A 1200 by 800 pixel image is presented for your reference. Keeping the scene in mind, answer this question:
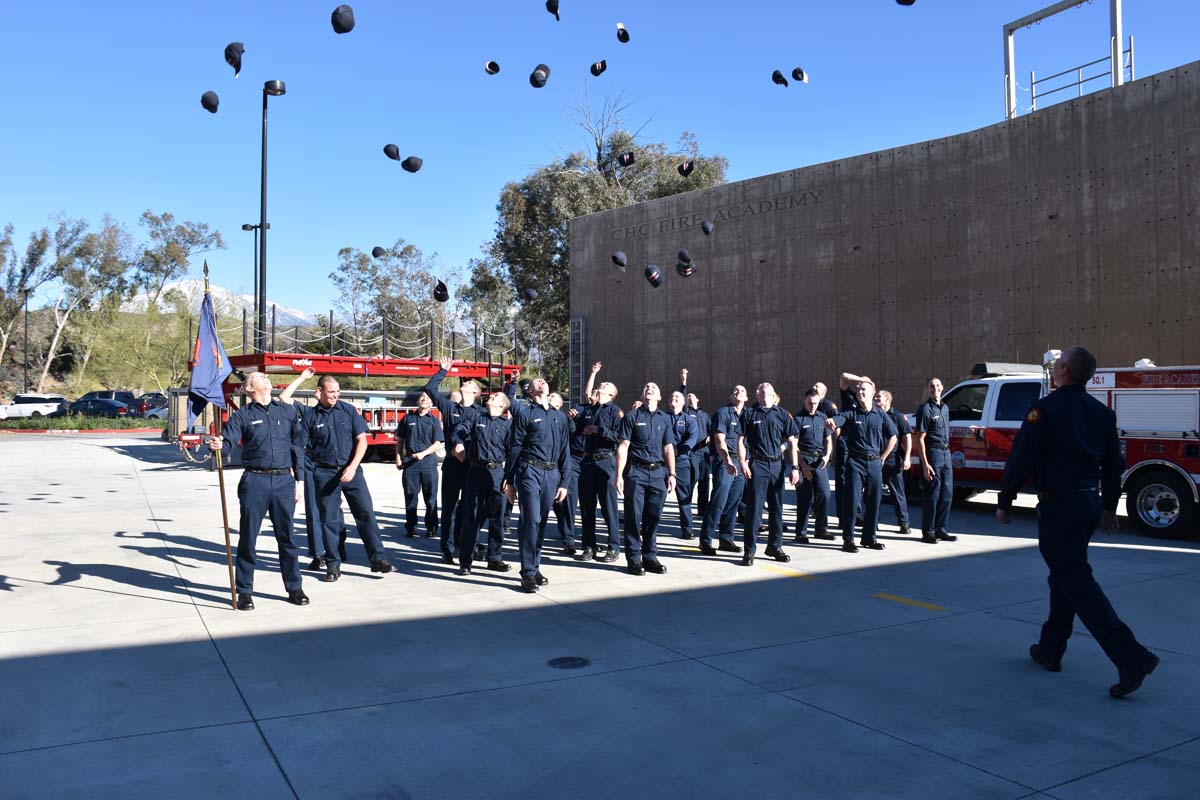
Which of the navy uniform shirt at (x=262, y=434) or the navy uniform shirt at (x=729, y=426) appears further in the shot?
the navy uniform shirt at (x=729, y=426)

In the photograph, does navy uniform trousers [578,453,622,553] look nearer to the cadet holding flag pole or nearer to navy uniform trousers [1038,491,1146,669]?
the cadet holding flag pole

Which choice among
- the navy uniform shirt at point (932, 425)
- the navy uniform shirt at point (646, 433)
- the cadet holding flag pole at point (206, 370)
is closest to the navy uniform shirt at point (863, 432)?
the navy uniform shirt at point (932, 425)

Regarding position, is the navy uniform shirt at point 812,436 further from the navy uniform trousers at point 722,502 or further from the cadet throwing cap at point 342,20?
the cadet throwing cap at point 342,20

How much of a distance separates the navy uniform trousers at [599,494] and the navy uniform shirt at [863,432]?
9.21ft

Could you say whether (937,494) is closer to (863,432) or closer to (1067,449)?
(863,432)

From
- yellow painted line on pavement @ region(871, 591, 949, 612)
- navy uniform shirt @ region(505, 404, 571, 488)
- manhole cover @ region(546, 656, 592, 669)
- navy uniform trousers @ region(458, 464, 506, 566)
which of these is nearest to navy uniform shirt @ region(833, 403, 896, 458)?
yellow painted line on pavement @ region(871, 591, 949, 612)

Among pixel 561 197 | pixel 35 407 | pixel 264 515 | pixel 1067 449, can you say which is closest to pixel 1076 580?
pixel 1067 449

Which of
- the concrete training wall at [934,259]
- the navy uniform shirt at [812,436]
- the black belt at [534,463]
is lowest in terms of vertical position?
the black belt at [534,463]

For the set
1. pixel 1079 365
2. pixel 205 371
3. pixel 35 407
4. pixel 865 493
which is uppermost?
pixel 35 407

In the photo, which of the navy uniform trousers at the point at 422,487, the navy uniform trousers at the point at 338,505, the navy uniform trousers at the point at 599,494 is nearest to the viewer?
the navy uniform trousers at the point at 338,505

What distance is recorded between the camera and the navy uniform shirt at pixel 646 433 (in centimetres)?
864

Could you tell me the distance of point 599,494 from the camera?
9.52m

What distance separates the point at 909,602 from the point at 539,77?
897 cm

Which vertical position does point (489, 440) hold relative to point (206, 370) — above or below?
below
